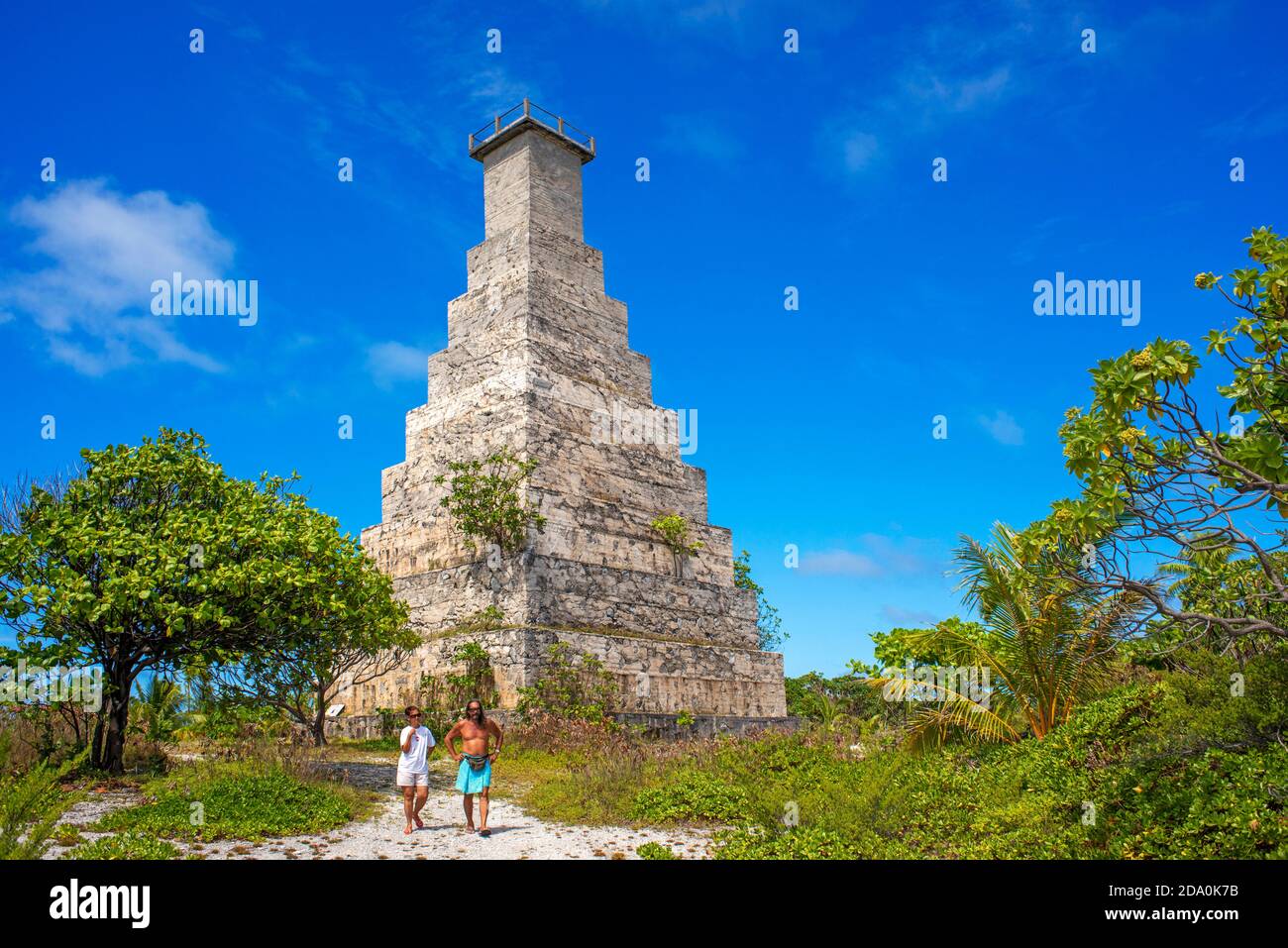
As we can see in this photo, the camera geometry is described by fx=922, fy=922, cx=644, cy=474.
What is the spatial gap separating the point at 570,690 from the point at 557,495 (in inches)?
229

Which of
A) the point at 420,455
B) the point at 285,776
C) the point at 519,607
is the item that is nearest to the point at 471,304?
the point at 420,455

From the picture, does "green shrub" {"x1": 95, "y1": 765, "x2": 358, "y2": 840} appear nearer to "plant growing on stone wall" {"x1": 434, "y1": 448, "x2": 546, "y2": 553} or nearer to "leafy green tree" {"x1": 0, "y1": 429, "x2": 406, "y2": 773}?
"leafy green tree" {"x1": 0, "y1": 429, "x2": 406, "y2": 773}

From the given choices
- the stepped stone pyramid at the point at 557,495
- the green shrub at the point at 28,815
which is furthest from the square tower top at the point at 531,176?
the green shrub at the point at 28,815

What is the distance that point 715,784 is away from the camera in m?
14.2

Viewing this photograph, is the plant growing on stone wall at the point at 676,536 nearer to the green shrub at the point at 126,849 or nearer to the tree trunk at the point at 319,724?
the tree trunk at the point at 319,724

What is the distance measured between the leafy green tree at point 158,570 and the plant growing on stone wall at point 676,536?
13048 mm

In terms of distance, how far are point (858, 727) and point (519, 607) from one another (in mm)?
9892

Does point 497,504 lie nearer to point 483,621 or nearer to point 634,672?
point 483,621

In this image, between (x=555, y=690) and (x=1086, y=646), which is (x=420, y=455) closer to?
(x=555, y=690)

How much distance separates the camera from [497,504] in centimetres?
2539

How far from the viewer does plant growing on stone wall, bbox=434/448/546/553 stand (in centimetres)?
2517

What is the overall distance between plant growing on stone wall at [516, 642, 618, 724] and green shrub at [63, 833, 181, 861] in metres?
12.0
